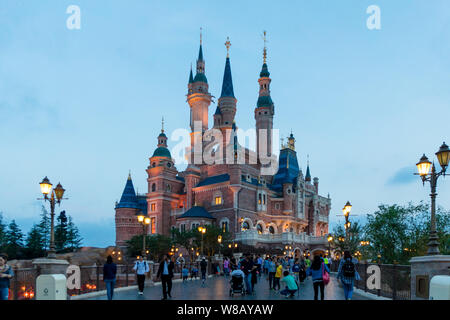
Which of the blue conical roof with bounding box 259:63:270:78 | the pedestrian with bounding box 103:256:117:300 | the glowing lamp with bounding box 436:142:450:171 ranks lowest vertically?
the pedestrian with bounding box 103:256:117:300

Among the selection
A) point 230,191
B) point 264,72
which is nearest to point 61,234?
point 230,191

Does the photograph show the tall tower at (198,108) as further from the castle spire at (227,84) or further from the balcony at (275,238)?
the balcony at (275,238)

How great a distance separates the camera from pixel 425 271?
489 inches

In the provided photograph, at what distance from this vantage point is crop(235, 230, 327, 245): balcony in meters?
52.7

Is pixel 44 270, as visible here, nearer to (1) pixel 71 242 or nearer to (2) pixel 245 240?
(2) pixel 245 240

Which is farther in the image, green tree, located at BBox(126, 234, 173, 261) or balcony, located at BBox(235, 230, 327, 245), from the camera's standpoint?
balcony, located at BBox(235, 230, 327, 245)

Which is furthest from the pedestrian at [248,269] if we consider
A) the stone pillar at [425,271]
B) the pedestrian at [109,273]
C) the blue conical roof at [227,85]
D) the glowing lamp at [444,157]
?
the blue conical roof at [227,85]

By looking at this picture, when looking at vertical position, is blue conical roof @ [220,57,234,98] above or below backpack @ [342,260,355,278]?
above

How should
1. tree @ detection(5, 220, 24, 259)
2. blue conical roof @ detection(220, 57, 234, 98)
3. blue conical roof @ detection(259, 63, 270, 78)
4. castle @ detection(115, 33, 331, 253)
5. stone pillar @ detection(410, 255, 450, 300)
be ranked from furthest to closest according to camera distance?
blue conical roof @ detection(259, 63, 270, 78), blue conical roof @ detection(220, 57, 234, 98), tree @ detection(5, 220, 24, 259), castle @ detection(115, 33, 331, 253), stone pillar @ detection(410, 255, 450, 300)

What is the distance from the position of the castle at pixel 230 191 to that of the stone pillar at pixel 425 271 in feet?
132

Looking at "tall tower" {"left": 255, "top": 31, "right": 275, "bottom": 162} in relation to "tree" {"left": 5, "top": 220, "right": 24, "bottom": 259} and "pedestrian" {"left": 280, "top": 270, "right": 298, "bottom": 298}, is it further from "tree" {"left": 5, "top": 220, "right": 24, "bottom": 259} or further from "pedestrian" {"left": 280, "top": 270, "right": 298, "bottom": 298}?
"pedestrian" {"left": 280, "top": 270, "right": 298, "bottom": 298}

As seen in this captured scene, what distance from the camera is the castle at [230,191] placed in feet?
184

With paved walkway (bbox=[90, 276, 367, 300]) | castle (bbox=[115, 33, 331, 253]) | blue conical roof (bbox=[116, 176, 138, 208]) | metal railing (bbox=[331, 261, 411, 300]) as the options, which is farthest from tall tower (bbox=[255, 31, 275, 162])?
metal railing (bbox=[331, 261, 411, 300])
